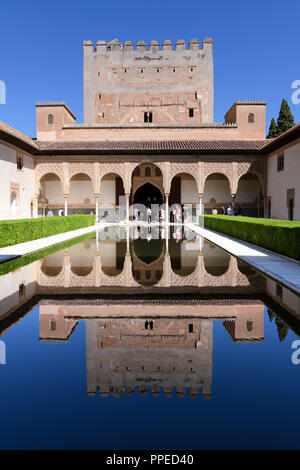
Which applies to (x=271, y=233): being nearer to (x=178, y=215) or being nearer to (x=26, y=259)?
(x=26, y=259)

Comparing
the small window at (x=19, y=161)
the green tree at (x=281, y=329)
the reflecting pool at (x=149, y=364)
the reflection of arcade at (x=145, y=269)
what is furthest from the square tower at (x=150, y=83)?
the green tree at (x=281, y=329)

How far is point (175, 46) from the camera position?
34250 millimetres

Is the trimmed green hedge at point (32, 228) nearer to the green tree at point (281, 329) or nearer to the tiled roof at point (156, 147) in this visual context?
the tiled roof at point (156, 147)

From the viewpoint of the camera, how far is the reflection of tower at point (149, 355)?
3059mm

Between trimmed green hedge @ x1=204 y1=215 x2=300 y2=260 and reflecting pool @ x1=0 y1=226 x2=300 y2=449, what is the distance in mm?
2477

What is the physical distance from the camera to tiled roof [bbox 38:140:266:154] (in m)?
24.6

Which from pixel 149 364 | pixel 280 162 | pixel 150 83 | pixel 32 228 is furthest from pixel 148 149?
pixel 149 364

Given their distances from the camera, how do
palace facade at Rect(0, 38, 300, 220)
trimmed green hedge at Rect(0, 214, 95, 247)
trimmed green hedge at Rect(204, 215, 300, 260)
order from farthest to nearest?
1. palace facade at Rect(0, 38, 300, 220)
2. trimmed green hedge at Rect(0, 214, 95, 247)
3. trimmed green hedge at Rect(204, 215, 300, 260)

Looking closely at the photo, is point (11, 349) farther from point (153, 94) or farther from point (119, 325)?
point (153, 94)

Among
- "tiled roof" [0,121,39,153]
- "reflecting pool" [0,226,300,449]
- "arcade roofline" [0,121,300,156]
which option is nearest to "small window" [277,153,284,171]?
"arcade roofline" [0,121,300,156]

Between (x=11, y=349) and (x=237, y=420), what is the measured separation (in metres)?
2.26

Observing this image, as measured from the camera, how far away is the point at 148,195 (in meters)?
30.2

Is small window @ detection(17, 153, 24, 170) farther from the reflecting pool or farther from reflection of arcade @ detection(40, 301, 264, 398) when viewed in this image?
reflection of arcade @ detection(40, 301, 264, 398)

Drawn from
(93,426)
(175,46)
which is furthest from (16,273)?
(175,46)
